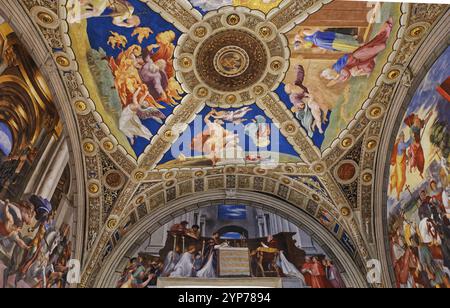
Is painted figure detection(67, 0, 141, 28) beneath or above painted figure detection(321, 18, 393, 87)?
above

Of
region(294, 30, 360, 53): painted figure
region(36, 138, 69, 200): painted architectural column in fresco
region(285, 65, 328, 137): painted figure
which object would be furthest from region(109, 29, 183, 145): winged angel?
region(294, 30, 360, 53): painted figure

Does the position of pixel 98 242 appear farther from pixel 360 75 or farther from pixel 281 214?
pixel 360 75

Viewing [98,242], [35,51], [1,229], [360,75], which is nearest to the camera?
[1,229]

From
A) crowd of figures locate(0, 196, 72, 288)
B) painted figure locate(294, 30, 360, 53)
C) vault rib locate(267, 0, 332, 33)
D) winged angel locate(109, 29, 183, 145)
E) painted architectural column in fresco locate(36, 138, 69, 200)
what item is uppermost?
vault rib locate(267, 0, 332, 33)

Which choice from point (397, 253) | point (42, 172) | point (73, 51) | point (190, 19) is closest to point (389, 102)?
point (397, 253)

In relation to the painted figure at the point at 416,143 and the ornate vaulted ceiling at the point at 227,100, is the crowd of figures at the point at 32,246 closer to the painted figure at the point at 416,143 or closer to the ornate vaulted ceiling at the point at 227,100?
the ornate vaulted ceiling at the point at 227,100

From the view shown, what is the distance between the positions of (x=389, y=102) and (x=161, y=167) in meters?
6.46

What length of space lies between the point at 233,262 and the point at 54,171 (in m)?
5.46

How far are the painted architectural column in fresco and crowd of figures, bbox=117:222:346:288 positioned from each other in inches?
134

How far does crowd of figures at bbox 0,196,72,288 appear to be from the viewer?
10.6m

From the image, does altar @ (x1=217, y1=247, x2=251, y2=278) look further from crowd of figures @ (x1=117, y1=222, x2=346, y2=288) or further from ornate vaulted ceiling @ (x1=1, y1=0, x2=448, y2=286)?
ornate vaulted ceiling @ (x1=1, y1=0, x2=448, y2=286)

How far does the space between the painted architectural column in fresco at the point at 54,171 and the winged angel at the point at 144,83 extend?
5.35 ft

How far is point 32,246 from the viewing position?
37.4 feet

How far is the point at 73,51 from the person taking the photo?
39.0 ft
